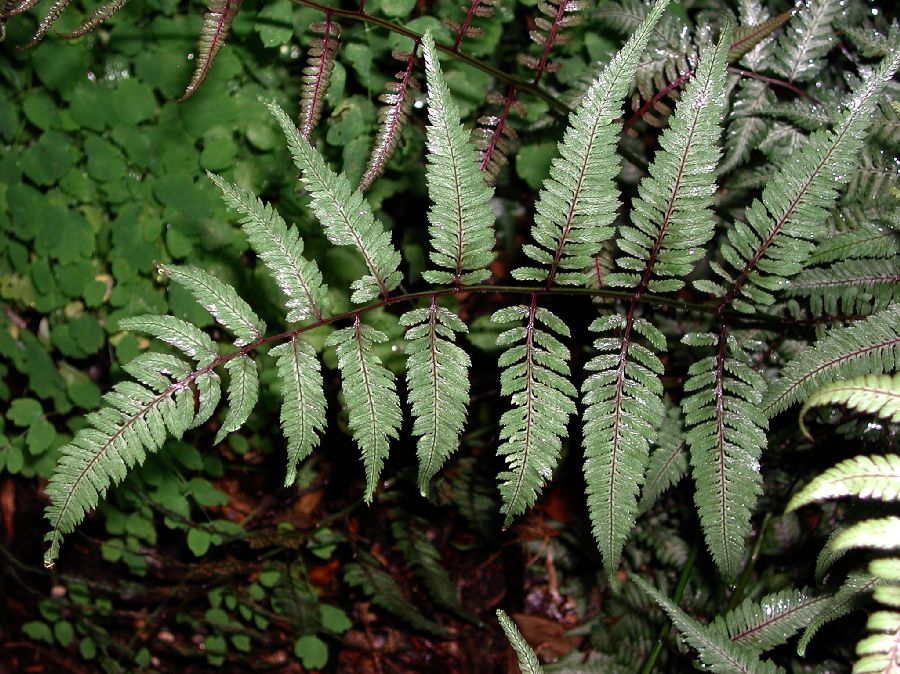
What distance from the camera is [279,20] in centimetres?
229

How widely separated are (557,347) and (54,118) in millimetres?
2145

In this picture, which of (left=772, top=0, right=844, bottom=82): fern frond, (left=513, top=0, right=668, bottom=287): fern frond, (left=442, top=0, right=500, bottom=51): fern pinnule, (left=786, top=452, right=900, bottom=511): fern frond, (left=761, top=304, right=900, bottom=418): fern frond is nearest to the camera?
(left=786, top=452, right=900, bottom=511): fern frond

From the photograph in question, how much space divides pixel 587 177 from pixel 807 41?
1030 millimetres

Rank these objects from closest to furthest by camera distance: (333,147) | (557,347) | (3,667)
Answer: (557,347)
(333,147)
(3,667)

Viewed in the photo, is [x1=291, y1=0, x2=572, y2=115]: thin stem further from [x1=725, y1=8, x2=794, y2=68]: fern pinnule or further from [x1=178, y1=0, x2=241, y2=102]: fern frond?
[x1=725, y1=8, x2=794, y2=68]: fern pinnule

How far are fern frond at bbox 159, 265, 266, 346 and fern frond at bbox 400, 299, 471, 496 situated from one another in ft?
1.14

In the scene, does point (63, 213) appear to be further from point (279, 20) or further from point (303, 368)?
point (303, 368)

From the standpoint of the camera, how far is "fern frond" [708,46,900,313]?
1524mm

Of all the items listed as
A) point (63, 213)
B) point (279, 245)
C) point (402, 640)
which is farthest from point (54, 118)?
point (402, 640)

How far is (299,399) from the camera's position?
1601mm

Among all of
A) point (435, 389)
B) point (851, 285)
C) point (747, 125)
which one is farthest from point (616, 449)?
point (747, 125)

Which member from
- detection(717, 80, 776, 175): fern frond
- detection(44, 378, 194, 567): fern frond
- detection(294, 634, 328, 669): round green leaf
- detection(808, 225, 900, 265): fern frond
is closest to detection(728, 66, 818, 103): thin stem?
detection(717, 80, 776, 175): fern frond

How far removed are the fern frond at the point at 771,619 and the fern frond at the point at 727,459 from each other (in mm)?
257

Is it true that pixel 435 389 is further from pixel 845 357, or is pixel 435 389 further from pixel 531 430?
pixel 845 357
